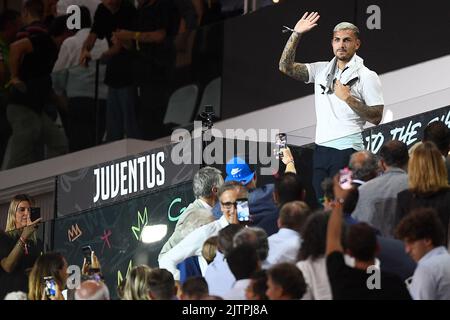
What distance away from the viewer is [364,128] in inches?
587

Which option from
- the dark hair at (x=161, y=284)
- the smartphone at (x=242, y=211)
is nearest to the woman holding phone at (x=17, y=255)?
the smartphone at (x=242, y=211)

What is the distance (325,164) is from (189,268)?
1.25 meters

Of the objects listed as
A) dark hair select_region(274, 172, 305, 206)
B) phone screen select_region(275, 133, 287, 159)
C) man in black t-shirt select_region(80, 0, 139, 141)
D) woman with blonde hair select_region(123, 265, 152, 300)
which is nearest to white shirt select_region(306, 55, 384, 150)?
phone screen select_region(275, 133, 287, 159)

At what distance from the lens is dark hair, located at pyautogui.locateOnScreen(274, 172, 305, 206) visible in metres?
13.4

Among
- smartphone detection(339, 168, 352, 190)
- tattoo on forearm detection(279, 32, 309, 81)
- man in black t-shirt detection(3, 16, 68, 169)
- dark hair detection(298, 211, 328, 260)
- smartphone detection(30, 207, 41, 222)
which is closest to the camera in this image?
dark hair detection(298, 211, 328, 260)

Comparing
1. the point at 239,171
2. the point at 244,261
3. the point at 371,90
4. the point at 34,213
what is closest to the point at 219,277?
the point at 244,261

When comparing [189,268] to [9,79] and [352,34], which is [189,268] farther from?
[9,79]

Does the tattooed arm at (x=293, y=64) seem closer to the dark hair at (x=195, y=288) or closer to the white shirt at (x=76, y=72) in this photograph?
the dark hair at (x=195, y=288)

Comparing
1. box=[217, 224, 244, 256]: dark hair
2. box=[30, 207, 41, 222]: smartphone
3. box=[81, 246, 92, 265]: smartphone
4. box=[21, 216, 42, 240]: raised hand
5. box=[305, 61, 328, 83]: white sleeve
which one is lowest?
box=[217, 224, 244, 256]: dark hair

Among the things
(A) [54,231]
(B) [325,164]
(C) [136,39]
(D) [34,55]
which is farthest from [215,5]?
(B) [325,164]

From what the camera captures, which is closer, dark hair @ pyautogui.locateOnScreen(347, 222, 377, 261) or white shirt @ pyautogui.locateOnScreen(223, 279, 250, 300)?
dark hair @ pyautogui.locateOnScreen(347, 222, 377, 261)

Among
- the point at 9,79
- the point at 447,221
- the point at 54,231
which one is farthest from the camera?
the point at 9,79

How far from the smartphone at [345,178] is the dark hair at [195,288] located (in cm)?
123

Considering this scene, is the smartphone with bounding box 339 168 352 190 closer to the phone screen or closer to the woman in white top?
the woman in white top
